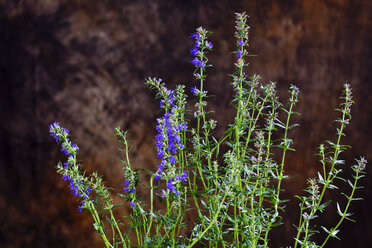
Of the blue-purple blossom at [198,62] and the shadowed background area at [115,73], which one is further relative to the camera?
the shadowed background area at [115,73]

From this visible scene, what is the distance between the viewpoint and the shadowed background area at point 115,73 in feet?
4.37

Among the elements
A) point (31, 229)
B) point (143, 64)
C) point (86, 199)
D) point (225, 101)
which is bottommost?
point (86, 199)

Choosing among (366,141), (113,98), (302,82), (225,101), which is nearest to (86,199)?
(113,98)

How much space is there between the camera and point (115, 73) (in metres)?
1.36

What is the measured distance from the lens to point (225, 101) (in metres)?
1.42

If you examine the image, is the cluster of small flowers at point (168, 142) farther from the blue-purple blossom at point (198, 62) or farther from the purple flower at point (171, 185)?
the blue-purple blossom at point (198, 62)

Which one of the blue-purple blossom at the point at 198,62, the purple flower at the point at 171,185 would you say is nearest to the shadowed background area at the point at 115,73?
the blue-purple blossom at the point at 198,62

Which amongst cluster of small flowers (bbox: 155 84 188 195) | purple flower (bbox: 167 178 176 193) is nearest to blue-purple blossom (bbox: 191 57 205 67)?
cluster of small flowers (bbox: 155 84 188 195)

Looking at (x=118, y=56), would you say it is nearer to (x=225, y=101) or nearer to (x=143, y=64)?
(x=143, y=64)

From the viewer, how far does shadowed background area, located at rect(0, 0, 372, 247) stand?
1333 mm

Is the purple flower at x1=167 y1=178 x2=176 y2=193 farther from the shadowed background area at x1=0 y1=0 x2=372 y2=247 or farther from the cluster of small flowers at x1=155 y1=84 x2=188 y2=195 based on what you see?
the shadowed background area at x1=0 y1=0 x2=372 y2=247

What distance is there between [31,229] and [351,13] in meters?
1.10

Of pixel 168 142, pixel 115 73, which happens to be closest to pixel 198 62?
pixel 168 142

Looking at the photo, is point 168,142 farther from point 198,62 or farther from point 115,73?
point 115,73
